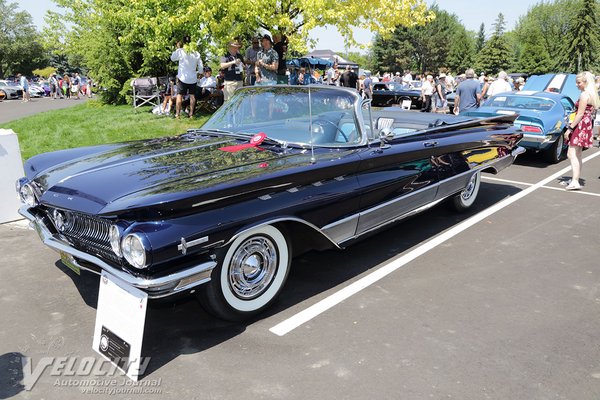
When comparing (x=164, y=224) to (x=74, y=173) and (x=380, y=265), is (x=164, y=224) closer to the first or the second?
(x=74, y=173)

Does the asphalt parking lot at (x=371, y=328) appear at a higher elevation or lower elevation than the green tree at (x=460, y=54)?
lower

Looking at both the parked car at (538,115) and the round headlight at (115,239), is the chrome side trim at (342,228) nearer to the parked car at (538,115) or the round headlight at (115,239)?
the round headlight at (115,239)

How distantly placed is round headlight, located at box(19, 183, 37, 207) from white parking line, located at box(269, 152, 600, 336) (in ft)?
6.94

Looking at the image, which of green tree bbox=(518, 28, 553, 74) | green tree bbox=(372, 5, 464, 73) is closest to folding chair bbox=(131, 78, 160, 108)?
green tree bbox=(372, 5, 464, 73)

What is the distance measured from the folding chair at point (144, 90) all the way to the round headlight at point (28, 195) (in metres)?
12.8

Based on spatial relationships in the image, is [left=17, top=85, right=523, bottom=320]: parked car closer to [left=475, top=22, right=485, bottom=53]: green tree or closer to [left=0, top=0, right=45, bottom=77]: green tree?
[left=0, top=0, right=45, bottom=77]: green tree

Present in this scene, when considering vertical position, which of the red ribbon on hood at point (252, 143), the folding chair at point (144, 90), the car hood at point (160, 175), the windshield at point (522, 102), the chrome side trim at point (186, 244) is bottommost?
the chrome side trim at point (186, 244)

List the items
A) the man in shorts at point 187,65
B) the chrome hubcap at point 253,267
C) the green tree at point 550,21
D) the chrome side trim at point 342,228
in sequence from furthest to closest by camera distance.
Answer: the green tree at point 550,21, the man in shorts at point 187,65, the chrome side trim at point 342,228, the chrome hubcap at point 253,267

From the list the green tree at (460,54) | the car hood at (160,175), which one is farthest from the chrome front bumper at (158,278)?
the green tree at (460,54)

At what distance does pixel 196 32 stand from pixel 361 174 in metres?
10.1

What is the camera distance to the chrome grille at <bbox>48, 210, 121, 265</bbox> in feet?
9.48

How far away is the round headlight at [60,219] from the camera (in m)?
3.21

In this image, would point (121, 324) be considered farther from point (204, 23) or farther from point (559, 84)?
point (559, 84)

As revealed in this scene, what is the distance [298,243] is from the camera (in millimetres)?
3602
